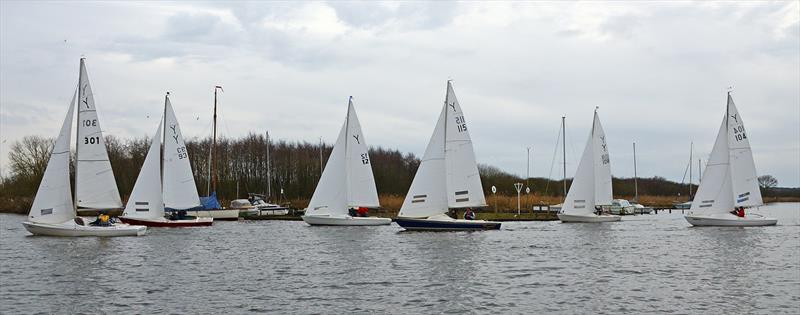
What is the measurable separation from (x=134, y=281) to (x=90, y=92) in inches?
848

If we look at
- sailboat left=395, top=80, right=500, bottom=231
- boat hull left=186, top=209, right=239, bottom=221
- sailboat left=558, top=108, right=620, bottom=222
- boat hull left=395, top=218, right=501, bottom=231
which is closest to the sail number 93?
sailboat left=395, top=80, right=500, bottom=231

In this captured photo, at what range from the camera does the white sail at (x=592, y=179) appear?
59.7 m

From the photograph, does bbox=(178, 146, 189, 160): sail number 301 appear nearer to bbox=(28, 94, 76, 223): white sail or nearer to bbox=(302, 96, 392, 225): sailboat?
bbox=(302, 96, 392, 225): sailboat

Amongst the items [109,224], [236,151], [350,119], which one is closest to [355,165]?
[350,119]

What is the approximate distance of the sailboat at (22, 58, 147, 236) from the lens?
137 ft

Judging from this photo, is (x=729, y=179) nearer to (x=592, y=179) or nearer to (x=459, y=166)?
(x=592, y=179)

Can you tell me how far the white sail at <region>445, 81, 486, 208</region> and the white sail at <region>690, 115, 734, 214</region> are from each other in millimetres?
17474

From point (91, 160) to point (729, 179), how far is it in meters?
39.8

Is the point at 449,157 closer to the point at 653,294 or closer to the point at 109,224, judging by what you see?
the point at 109,224

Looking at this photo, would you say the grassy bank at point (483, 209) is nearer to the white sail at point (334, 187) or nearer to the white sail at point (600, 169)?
the white sail at point (600, 169)

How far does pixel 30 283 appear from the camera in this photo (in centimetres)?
2542

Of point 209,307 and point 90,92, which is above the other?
point 90,92

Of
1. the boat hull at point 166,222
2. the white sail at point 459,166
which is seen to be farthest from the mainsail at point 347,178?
the boat hull at point 166,222

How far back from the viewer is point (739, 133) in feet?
176
